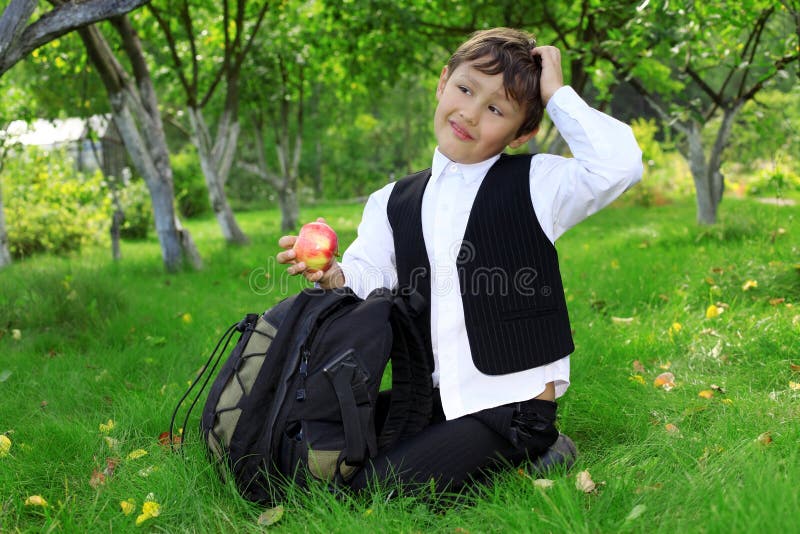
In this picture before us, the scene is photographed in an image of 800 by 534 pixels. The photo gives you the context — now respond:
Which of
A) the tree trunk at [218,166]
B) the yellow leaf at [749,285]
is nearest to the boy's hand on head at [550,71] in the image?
the yellow leaf at [749,285]

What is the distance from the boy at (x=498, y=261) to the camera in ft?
7.88

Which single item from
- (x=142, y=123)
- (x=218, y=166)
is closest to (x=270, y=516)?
(x=142, y=123)

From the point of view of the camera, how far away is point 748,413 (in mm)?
2787

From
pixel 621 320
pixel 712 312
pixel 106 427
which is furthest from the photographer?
pixel 621 320

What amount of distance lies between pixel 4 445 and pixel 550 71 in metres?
2.60

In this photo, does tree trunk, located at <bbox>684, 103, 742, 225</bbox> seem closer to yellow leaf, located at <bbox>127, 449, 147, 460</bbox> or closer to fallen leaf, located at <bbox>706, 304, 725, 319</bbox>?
fallen leaf, located at <bbox>706, 304, 725, 319</bbox>

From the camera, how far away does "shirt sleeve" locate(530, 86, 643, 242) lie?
229cm

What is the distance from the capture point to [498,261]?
2455mm

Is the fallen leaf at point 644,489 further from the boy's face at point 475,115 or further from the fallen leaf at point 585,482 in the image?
the boy's face at point 475,115

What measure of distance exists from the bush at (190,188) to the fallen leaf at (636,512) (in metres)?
20.5

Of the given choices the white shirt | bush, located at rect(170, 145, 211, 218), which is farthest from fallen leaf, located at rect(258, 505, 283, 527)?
bush, located at rect(170, 145, 211, 218)

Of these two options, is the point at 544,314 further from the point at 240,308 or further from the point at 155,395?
the point at 240,308

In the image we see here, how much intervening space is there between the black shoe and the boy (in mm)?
11

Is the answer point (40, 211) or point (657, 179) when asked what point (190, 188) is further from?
point (657, 179)
